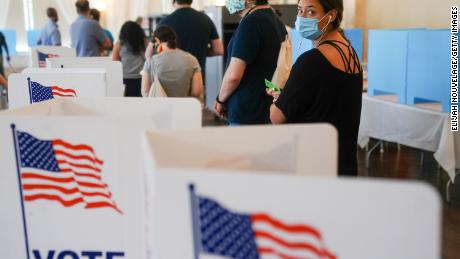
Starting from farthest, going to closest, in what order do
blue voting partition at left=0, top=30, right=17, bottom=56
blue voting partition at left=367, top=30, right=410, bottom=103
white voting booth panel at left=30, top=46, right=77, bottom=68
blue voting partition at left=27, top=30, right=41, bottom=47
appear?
blue voting partition at left=27, top=30, right=41, bottom=47, blue voting partition at left=0, top=30, right=17, bottom=56, white voting booth panel at left=30, top=46, right=77, bottom=68, blue voting partition at left=367, top=30, right=410, bottom=103

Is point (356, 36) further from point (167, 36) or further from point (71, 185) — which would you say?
point (71, 185)

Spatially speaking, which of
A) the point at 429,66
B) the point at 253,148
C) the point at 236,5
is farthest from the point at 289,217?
the point at 429,66

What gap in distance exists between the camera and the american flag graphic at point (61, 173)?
1351 mm

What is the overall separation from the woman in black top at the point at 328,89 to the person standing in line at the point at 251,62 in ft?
A: 2.75

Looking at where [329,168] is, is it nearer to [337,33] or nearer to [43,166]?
[43,166]

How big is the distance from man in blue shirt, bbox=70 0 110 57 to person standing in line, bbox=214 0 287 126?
8.10 ft

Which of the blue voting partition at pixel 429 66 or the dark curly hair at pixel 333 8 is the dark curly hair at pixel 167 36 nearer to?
the blue voting partition at pixel 429 66

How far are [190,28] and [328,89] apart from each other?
8.20 feet

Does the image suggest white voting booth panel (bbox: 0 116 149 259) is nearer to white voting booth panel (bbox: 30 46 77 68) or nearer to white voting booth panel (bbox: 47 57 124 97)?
white voting booth panel (bbox: 47 57 124 97)

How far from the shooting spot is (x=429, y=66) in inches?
160

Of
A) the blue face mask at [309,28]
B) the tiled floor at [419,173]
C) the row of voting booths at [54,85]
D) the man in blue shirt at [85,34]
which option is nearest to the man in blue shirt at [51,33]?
the man in blue shirt at [85,34]

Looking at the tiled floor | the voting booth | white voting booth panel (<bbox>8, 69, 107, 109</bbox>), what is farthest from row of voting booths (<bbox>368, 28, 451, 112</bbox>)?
the voting booth

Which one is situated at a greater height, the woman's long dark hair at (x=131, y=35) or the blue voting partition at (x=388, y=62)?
the woman's long dark hair at (x=131, y=35)

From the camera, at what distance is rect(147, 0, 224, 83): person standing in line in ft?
14.0
